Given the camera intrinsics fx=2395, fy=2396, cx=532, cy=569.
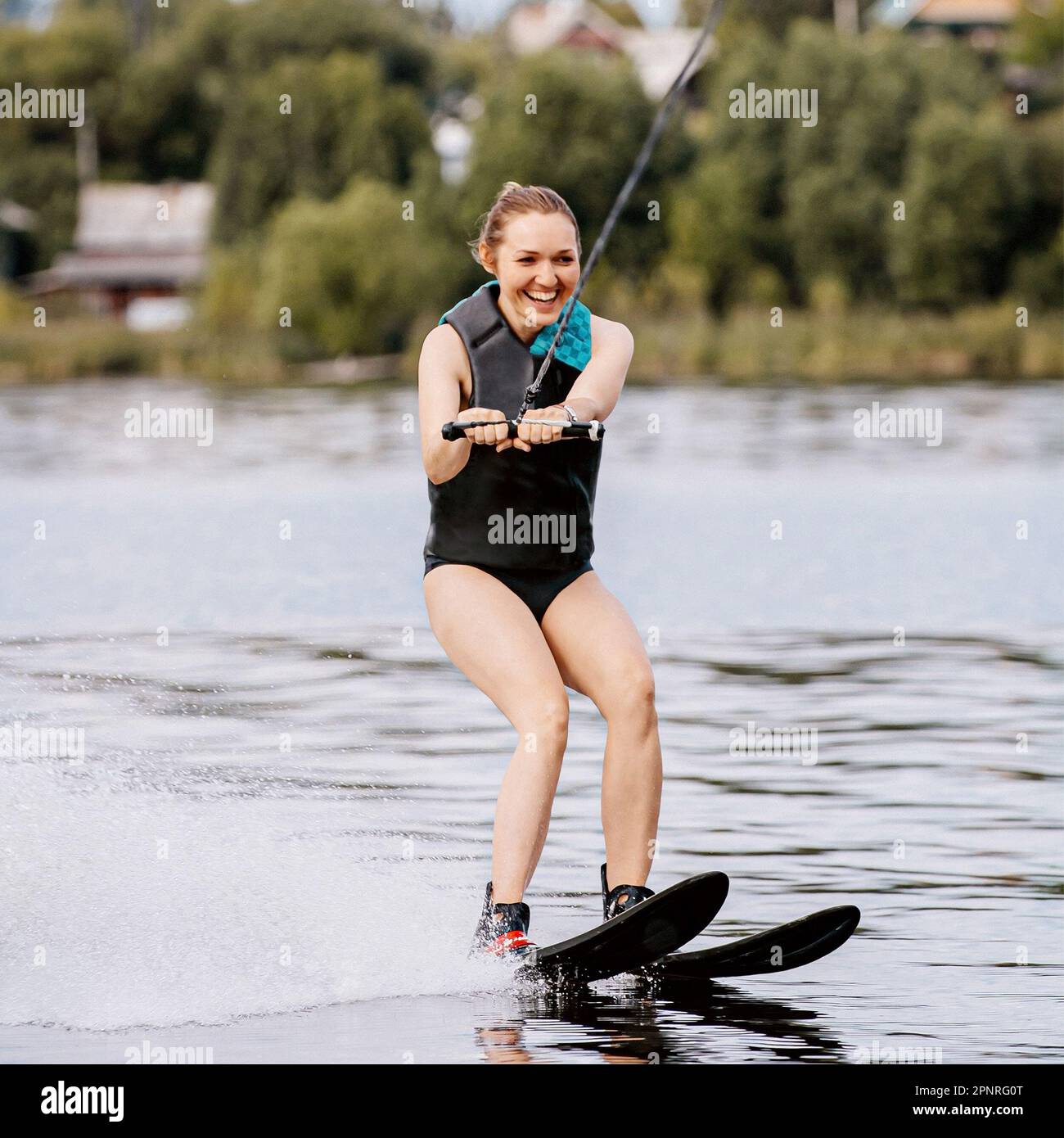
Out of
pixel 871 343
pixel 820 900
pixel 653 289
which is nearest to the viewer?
pixel 820 900

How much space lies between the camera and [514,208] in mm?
5953

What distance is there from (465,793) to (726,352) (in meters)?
45.8

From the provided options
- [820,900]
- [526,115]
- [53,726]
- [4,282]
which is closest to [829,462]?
[53,726]

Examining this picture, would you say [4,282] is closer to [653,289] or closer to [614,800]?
[653,289]

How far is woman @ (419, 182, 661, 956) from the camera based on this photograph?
583cm

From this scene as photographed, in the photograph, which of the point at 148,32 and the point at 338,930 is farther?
the point at 148,32

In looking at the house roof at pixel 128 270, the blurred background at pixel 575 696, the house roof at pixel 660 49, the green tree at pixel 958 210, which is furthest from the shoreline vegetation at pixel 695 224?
the house roof at pixel 660 49

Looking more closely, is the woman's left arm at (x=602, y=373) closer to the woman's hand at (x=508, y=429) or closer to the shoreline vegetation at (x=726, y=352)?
the woman's hand at (x=508, y=429)

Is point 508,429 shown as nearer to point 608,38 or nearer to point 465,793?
point 465,793

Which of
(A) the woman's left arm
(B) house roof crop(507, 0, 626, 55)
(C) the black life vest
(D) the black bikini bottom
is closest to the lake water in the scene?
(D) the black bikini bottom

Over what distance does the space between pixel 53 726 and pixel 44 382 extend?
50968mm

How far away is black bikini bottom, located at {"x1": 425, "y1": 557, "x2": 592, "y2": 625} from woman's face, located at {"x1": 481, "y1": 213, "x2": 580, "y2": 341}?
592 mm

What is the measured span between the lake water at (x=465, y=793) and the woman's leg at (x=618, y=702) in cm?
38

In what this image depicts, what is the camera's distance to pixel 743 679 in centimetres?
1148
